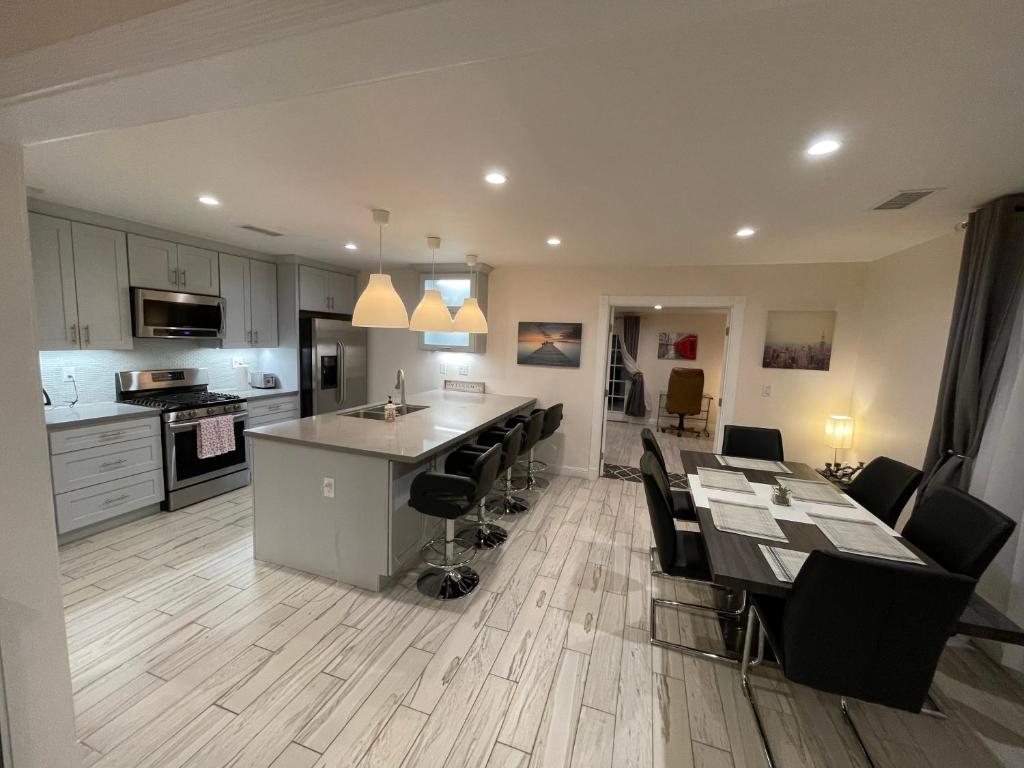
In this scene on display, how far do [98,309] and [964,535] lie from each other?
5427mm

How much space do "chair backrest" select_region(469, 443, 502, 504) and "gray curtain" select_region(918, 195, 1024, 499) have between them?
2484 millimetres

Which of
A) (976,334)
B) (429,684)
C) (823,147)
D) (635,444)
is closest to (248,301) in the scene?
(429,684)

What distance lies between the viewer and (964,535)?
1725 mm

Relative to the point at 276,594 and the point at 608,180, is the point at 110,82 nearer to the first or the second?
the point at 608,180

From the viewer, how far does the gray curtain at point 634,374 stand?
303 inches

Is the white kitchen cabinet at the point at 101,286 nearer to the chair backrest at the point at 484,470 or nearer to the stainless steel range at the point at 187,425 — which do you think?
the stainless steel range at the point at 187,425

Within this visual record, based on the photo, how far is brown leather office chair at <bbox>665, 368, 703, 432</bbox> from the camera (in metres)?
6.84

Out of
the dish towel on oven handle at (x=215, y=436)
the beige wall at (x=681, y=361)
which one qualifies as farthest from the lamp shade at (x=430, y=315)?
the beige wall at (x=681, y=361)

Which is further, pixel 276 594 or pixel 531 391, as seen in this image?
pixel 531 391

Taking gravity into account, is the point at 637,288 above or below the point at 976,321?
above

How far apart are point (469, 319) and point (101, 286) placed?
2.83m

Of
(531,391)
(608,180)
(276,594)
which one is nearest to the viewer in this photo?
(608,180)

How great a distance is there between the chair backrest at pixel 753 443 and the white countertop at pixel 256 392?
437cm

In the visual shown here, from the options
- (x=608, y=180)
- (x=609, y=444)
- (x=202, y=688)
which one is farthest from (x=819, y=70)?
(x=609, y=444)
